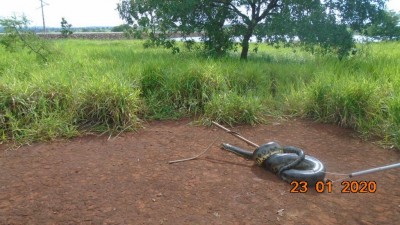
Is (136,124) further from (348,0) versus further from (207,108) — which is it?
(348,0)

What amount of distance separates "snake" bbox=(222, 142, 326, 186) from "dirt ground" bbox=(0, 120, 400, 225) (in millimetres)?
75

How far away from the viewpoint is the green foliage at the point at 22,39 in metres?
5.85

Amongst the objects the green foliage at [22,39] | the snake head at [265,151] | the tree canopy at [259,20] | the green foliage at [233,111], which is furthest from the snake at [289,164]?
the green foliage at [22,39]

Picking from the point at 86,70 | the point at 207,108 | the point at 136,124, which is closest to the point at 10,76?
the point at 86,70

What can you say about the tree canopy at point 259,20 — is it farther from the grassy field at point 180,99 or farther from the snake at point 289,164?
the snake at point 289,164

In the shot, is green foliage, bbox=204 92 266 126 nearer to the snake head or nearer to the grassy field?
the grassy field

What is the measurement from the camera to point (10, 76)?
4289mm

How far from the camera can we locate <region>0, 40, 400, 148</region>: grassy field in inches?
139

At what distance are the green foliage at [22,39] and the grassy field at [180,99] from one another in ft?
5.10
